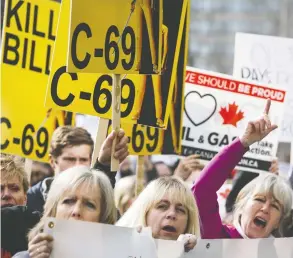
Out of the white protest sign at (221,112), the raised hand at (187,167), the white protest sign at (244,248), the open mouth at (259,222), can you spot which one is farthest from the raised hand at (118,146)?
the white protest sign at (221,112)

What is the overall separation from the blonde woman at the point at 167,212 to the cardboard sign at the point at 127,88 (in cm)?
49

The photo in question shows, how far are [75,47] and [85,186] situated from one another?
1.83 ft

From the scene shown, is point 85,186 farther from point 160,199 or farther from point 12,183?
point 12,183

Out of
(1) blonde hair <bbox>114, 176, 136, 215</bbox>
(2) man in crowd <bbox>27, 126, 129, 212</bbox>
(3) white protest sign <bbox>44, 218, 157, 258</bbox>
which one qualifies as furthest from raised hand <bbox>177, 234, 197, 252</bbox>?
(1) blonde hair <bbox>114, 176, 136, 215</bbox>

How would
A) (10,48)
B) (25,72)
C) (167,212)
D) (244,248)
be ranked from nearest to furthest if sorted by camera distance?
(167,212) → (244,248) → (10,48) → (25,72)

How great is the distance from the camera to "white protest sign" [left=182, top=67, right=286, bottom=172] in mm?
8047

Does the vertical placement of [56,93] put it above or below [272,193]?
above

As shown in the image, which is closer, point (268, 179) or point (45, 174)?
point (268, 179)

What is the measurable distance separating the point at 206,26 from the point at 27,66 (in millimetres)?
44370

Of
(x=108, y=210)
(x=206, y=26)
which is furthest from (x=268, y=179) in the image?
(x=206, y=26)

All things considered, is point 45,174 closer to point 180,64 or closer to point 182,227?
point 180,64

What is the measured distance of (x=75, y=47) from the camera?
18.3 ft

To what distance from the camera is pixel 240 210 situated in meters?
6.60

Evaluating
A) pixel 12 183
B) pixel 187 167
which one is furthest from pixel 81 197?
pixel 187 167
